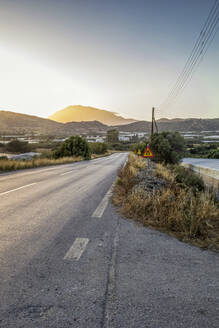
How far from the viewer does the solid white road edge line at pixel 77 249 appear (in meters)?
2.72

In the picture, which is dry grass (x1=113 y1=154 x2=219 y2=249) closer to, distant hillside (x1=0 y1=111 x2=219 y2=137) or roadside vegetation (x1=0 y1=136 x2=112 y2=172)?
roadside vegetation (x1=0 y1=136 x2=112 y2=172)

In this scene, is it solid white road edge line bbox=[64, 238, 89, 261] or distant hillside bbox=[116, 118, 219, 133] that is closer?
solid white road edge line bbox=[64, 238, 89, 261]

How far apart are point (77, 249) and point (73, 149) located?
104ft

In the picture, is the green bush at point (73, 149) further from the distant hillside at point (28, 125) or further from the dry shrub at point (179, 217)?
the distant hillside at point (28, 125)

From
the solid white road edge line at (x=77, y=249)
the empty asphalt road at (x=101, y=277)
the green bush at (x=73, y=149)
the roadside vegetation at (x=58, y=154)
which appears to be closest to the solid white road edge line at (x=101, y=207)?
the empty asphalt road at (x=101, y=277)

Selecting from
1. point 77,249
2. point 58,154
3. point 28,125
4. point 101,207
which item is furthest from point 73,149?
point 28,125

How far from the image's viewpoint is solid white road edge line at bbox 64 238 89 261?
107 inches

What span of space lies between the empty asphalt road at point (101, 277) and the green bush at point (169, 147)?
2159 cm

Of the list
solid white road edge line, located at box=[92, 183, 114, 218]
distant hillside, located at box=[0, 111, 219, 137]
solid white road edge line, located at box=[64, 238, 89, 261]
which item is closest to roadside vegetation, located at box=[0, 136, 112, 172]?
solid white road edge line, located at box=[92, 183, 114, 218]

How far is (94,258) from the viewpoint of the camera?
271cm

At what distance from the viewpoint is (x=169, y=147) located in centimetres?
2400

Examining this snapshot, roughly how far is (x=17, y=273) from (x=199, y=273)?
95.4 inches

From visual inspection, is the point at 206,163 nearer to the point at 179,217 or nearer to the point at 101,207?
the point at 101,207

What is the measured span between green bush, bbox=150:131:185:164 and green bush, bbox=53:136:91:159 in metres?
14.2
